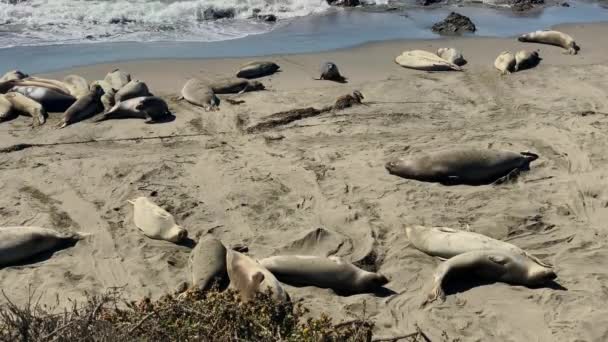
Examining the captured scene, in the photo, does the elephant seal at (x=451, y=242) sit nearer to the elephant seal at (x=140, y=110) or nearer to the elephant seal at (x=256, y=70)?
the elephant seal at (x=140, y=110)

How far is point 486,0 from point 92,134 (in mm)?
11577

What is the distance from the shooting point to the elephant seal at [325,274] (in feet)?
16.1

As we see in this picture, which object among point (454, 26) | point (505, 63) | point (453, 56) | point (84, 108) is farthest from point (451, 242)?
point (454, 26)

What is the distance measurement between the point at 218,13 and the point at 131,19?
1.85 meters

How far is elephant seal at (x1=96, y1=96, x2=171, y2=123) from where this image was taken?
7867 mm

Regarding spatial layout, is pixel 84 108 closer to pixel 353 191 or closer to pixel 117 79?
pixel 117 79

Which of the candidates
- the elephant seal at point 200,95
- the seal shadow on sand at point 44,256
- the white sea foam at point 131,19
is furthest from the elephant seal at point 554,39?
the seal shadow on sand at point 44,256

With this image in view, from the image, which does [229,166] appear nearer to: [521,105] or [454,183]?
[454,183]

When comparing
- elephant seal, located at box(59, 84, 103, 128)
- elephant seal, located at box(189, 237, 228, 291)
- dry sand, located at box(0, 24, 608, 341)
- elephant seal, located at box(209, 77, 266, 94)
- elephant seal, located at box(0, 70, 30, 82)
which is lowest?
dry sand, located at box(0, 24, 608, 341)

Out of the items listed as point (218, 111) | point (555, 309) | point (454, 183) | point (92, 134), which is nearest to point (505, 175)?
point (454, 183)

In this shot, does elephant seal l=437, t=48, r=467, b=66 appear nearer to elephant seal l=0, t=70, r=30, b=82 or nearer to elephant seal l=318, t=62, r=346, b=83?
elephant seal l=318, t=62, r=346, b=83

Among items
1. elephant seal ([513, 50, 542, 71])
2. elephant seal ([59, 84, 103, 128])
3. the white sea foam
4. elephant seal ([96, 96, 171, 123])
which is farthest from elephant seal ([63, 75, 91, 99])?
elephant seal ([513, 50, 542, 71])

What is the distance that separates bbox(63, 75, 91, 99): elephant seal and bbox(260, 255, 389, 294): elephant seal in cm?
453

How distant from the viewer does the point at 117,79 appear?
888cm
